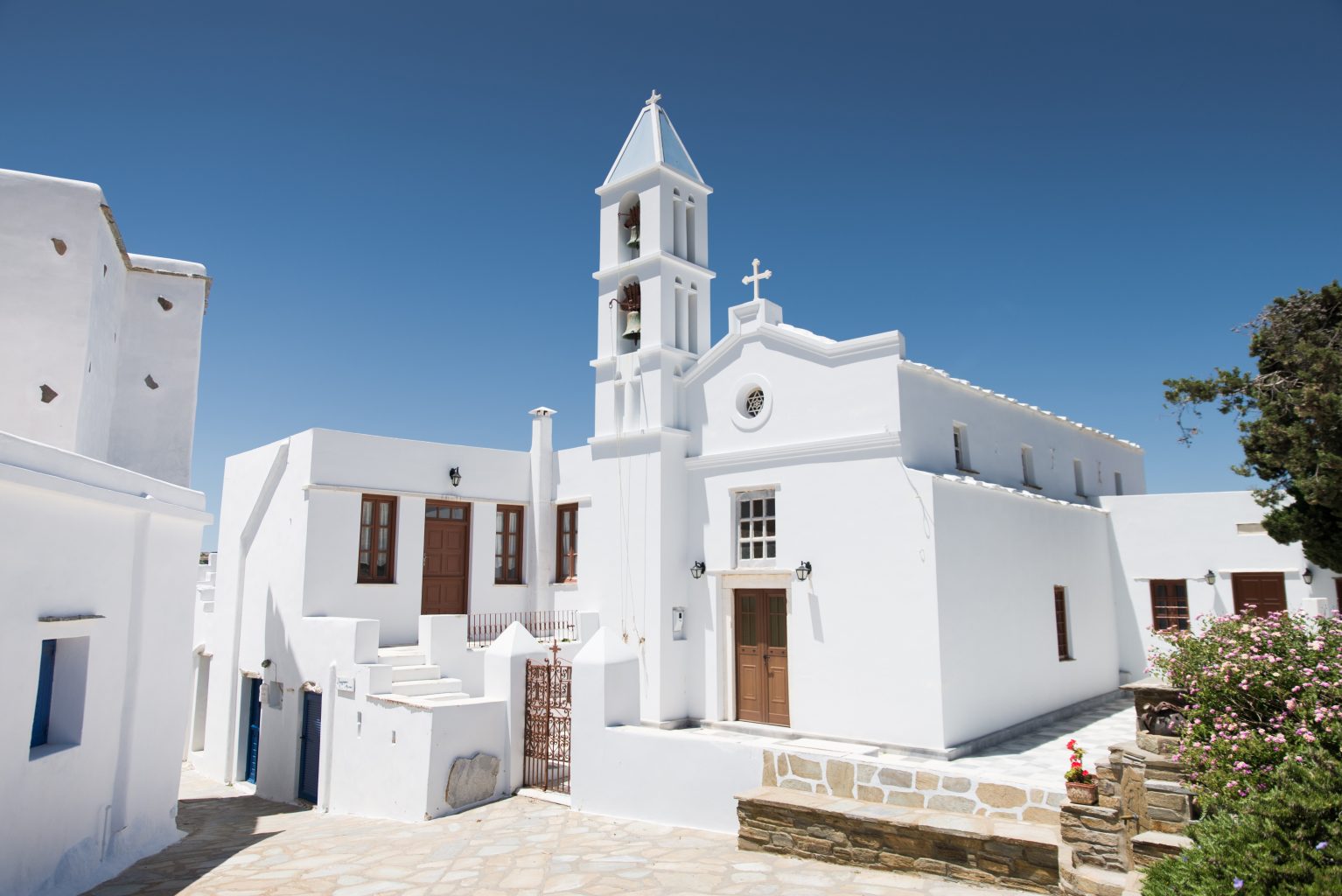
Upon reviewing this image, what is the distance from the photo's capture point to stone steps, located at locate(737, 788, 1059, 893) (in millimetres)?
6578

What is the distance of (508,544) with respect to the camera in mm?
18766

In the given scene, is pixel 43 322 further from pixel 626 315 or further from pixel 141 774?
pixel 626 315

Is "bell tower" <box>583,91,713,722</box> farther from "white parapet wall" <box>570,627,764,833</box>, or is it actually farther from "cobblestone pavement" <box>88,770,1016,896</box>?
"cobblestone pavement" <box>88,770,1016,896</box>

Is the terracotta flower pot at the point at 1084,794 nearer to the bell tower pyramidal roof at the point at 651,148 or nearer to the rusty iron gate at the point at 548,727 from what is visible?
the rusty iron gate at the point at 548,727

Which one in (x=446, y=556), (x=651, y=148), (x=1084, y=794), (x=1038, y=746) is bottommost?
(x=1038, y=746)

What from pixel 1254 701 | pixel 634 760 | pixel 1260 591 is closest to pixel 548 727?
pixel 634 760

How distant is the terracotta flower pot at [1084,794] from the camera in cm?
628

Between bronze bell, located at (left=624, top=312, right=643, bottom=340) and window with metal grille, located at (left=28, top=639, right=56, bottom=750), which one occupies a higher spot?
bronze bell, located at (left=624, top=312, right=643, bottom=340)

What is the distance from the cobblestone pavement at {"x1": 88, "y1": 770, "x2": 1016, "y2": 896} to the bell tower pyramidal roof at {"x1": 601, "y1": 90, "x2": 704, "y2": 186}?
11592 millimetres

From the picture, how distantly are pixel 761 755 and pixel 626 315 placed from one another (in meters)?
10.2

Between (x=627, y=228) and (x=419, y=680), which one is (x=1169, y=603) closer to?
(x=627, y=228)

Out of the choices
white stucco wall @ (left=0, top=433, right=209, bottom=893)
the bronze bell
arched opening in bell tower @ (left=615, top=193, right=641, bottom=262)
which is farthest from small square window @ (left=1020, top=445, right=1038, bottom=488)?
white stucco wall @ (left=0, top=433, right=209, bottom=893)

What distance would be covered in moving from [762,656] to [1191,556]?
962 centimetres

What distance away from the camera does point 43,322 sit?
11844 mm
